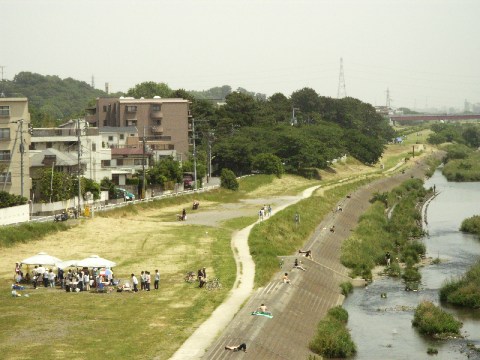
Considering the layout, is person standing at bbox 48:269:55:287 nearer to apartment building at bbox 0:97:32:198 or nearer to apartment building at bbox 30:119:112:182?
apartment building at bbox 0:97:32:198

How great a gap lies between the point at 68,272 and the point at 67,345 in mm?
13342

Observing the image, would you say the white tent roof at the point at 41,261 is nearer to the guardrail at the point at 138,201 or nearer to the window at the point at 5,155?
the guardrail at the point at 138,201

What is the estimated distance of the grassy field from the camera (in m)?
34.5

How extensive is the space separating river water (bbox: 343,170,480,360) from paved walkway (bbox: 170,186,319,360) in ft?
20.0

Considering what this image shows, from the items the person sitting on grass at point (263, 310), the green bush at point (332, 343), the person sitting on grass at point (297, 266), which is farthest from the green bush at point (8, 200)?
the green bush at point (332, 343)

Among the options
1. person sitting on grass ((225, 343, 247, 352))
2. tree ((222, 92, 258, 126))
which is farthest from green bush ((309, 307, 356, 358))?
tree ((222, 92, 258, 126))

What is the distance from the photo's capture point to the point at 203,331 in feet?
120

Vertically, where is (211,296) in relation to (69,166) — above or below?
below

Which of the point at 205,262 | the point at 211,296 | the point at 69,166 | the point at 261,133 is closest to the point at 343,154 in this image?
the point at 261,133

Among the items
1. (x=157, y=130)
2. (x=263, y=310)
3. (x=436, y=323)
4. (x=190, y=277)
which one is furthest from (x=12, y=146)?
(x=157, y=130)

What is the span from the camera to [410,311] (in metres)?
48.7

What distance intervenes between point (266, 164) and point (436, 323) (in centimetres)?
7221

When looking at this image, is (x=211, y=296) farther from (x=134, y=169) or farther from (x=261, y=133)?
(x=261, y=133)

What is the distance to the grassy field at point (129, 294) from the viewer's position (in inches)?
1359
